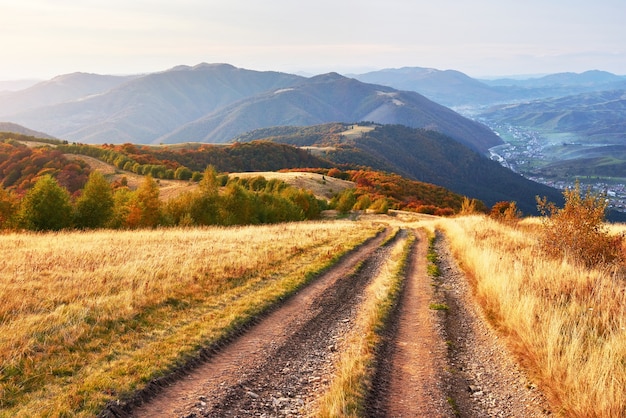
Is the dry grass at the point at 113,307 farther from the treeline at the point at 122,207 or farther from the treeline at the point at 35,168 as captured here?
the treeline at the point at 35,168

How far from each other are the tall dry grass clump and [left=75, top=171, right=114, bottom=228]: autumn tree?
4005 cm

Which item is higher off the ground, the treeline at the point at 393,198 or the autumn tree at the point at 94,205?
the autumn tree at the point at 94,205

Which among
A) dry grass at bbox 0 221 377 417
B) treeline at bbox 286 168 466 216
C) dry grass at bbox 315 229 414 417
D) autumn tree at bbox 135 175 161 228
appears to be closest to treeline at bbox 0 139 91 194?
autumn tree at bbox 135 175 161 228

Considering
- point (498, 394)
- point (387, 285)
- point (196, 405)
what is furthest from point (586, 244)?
point (196, 405)

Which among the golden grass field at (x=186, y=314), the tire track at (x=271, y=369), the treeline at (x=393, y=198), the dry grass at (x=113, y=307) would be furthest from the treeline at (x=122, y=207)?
the tire track at (x=271, y=369)

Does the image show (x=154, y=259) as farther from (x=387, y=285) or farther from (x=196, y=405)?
(x=196, y=405)

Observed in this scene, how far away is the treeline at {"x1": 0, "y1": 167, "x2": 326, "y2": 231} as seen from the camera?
37625 millimetres

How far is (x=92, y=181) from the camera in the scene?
42.5 m

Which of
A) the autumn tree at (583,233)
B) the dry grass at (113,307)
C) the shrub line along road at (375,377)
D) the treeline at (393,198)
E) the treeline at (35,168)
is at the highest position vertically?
the treeline at (35,168)

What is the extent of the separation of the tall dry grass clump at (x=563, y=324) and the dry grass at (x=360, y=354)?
3.56 m

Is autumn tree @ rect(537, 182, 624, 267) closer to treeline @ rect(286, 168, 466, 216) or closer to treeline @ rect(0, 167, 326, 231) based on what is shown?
treeline @ rect(0, 167, 326, 231)

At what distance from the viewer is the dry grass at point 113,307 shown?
313 inches

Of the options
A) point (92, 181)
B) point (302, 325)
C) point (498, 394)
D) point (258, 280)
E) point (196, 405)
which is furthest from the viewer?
point (92, 181)

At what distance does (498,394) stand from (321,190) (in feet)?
310
